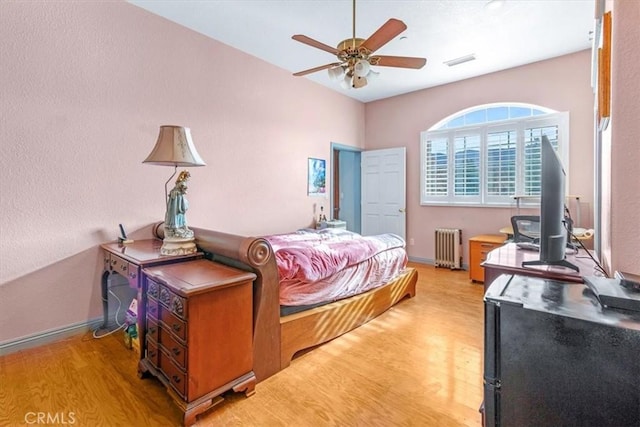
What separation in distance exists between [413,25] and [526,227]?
7.87ft

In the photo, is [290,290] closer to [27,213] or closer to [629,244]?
[629,244]

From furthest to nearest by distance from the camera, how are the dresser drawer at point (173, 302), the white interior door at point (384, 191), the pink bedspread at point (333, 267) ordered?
1. the white interior door at point (384, 191)
2. the pink bedspread at point (333, 267)
3. the dresser drawer at point (173, 302)

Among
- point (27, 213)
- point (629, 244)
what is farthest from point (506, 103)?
point (27, 213)

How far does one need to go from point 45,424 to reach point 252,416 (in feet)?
3.58

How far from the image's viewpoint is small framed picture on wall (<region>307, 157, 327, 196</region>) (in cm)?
485

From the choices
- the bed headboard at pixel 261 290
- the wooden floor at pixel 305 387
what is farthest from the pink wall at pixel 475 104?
the bed headboard at pixel 261 290

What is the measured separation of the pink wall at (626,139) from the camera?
104cm

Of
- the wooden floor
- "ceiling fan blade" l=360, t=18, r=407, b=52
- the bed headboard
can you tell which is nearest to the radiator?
the wooden floor

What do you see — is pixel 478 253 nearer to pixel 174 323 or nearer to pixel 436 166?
pixel 436 166

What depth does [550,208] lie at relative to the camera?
1.49m

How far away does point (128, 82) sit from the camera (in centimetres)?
287

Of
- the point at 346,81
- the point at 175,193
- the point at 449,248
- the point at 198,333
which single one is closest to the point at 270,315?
the point at 198,333

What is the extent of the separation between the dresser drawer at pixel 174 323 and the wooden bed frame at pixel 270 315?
435mm

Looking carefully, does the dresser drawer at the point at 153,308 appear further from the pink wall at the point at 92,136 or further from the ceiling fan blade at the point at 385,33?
the ceiling fan blade at the point at 385,33
